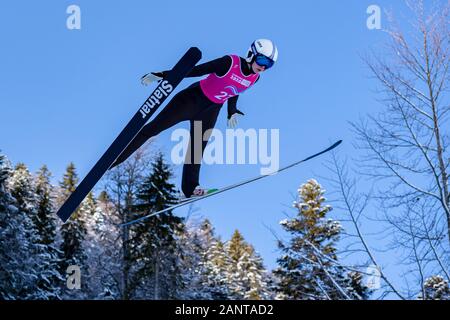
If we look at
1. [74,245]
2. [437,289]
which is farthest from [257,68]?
[74,245]

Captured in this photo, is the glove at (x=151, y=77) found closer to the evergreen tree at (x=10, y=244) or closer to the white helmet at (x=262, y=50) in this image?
the white helmet at (x=262, y=50)

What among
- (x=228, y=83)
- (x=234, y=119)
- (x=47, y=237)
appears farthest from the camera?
(x=47, y=237)

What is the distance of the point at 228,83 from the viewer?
6113 millimetres

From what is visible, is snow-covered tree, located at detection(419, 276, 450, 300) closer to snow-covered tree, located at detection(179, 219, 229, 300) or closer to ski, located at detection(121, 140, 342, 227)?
ski, located at detection(121, 140, 342, 227)

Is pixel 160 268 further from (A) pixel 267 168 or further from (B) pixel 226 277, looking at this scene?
(A) pixel 267 168

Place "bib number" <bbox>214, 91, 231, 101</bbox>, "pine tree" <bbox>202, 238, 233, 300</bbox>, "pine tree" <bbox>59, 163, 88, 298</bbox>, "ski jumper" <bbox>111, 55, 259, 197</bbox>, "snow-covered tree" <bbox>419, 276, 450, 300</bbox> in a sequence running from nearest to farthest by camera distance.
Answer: "ski jumper" <bbox>111, 55, 259, 197</bbox>, "bib number" <bbox>214, 91, 231, 101</bbox>, "snow-covered tree" <bbox>419, 276, 450, 300</bbox>, "pine tree" <bbox>59, 163, 88, 298</bbox>, "pine tree" <bbox>202, 238, 233, 300</bbox>

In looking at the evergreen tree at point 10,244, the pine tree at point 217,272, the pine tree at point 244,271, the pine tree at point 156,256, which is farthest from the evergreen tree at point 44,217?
the pine tree at point 244,271

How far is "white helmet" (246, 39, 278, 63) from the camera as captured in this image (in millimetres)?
5828

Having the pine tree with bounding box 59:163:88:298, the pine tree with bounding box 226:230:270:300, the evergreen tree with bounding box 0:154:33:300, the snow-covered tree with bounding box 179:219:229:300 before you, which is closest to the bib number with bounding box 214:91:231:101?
the snow-covered tree with bounding box 179:219:229:300

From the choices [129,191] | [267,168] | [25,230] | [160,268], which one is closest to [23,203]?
[25,230]

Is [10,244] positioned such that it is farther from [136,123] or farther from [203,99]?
[203,99]

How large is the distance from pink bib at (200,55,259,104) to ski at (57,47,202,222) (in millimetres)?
315

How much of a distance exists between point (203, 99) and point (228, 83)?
0.34 m
